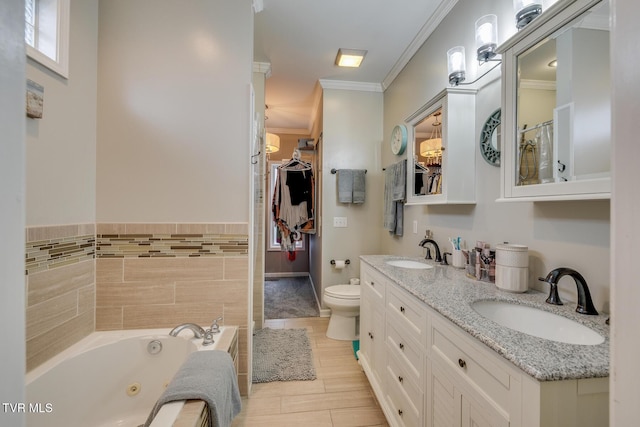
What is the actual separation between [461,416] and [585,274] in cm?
71

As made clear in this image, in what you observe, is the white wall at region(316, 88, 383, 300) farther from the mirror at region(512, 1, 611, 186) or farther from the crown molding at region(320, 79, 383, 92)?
the mirror at region(512, 1, 611, 186)

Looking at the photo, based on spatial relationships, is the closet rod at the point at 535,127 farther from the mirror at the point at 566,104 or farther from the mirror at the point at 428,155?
the mirror at the point at 428,155

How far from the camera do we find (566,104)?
97 centimetres

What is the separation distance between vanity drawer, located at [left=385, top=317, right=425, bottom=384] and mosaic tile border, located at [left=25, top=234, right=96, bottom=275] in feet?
5.92

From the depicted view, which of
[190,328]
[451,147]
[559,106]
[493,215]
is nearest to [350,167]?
[451,147]

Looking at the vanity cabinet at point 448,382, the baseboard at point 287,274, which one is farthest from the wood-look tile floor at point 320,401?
the baseboard at point 287,274

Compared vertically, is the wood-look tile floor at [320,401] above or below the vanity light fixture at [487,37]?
below

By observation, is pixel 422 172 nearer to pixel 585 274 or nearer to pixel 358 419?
pixel 585 274

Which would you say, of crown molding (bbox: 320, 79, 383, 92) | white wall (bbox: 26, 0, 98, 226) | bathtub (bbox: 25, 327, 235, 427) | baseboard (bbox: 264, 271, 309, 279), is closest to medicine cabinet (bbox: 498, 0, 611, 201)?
bathtub (bbox: 25, 327, 235, 427)

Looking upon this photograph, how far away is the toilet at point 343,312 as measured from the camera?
7.91ft

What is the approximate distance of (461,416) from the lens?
34.5 inches

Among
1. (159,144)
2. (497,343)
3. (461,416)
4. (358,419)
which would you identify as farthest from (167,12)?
(358,419)

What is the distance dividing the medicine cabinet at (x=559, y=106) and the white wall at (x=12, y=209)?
1.35m

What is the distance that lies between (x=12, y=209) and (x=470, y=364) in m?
1.12
